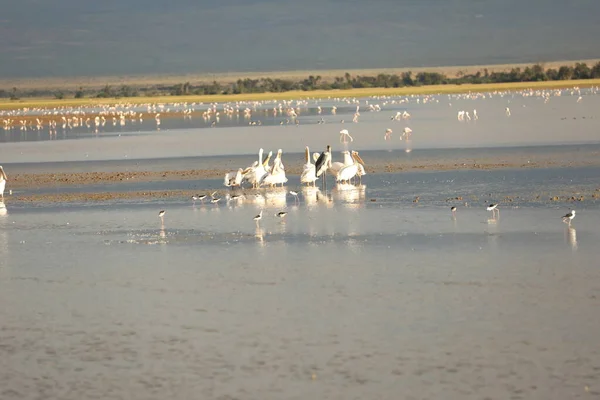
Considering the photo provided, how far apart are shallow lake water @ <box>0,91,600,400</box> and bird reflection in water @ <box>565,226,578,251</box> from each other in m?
0.04

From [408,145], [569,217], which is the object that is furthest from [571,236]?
[408,145]

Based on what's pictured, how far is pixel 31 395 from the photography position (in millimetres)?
7266

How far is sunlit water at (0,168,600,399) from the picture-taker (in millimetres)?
7371

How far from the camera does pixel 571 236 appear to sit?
40.6 feet

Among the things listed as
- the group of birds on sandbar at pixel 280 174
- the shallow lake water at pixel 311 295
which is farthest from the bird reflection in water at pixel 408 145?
the shallow lake water at pixel 311 295

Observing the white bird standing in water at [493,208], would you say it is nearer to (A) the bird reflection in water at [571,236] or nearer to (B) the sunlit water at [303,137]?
(A) the bird reflection in water at [571,236]

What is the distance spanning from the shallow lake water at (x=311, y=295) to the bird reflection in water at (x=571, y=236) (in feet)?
0.14

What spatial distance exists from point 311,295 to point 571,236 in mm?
3834

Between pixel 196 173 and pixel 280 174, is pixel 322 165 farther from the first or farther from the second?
pixel 196 173

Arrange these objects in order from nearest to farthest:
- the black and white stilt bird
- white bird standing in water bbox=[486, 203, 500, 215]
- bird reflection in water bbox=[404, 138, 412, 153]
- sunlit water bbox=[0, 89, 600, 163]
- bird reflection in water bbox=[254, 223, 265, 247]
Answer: bird reflection in water bbox=[254, 223, 265, 247] < white bird standing in water bbox=[486, 203, 500, 215] < the black and white stilt bird < bird reflection in water bbox=[404, 138, 412, 153] < sunlit water bbox=[0, 89, 600, 163]

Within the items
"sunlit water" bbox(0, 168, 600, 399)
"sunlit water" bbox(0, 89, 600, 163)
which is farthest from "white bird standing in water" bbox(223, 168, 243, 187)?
"sunlit water" bbox(0, 89, 600, 163)

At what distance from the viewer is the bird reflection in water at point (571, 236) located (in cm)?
1181

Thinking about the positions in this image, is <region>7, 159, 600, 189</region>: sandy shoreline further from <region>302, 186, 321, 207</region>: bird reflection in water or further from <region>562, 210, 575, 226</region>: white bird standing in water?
<region>562, 210, 575, 226</region>: white bird standing in water

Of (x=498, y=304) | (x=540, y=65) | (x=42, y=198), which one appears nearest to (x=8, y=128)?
(x=42, y=198)
